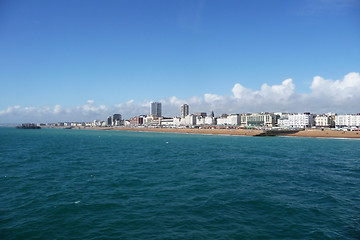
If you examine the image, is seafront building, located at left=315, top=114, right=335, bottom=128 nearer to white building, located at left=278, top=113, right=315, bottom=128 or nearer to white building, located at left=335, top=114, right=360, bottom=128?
white building, located at left=335, top=114, right=360, bottom=128

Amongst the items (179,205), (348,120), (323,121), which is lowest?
(179,205)

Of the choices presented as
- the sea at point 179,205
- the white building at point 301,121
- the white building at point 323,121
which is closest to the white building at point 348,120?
the white building at point 323,121

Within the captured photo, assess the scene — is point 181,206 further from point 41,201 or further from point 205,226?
point 41,201

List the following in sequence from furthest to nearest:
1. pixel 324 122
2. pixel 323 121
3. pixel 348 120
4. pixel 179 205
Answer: pixel 323 121
pixel 324 122
pixel 348 120
pixel 179 205

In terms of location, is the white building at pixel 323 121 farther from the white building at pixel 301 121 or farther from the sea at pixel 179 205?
the sea at pixel 179 205

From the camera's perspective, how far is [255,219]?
43.2 feet

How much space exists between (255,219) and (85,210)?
33.7 ft

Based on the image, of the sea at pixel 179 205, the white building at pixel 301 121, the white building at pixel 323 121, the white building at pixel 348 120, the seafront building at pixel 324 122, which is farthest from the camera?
the white building at pixel 301 121

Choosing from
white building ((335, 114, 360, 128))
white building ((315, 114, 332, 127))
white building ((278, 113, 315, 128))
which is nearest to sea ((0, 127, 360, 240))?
white building ((278, 113, 315, 128))

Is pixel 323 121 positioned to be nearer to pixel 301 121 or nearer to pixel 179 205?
pixel 301 121

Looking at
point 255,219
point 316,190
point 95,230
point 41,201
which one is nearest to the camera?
point 95,230

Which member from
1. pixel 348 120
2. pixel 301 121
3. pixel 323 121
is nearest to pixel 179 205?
pixel 301 121

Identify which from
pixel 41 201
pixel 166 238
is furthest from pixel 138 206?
pixel 41 201

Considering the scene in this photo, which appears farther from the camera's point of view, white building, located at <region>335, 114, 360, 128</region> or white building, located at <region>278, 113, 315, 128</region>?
white building, located at <region>278, 113, 315, 128</region>
